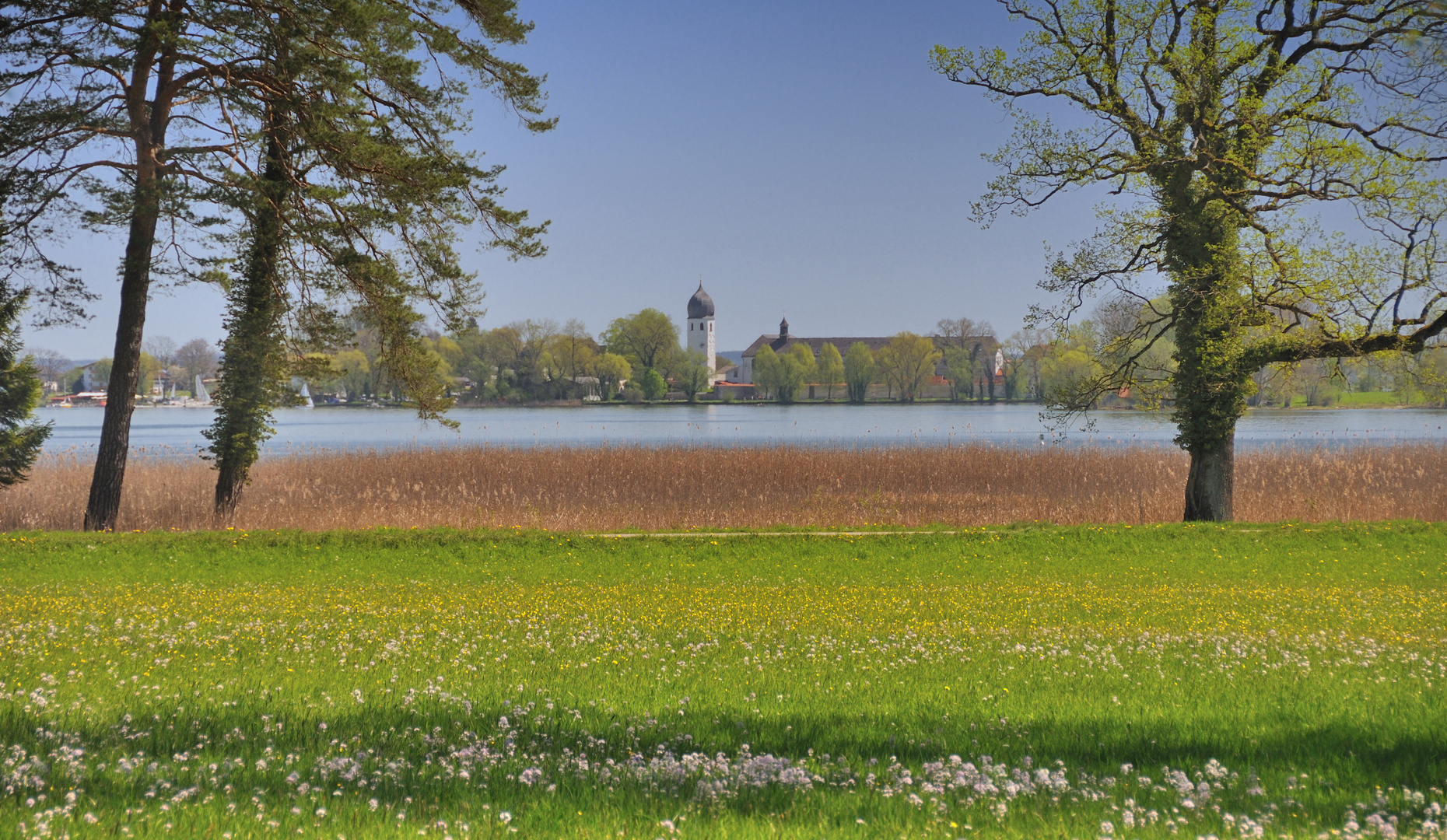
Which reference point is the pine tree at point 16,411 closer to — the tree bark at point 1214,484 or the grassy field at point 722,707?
the grassy field at point 722,707

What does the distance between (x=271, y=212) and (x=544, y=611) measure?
13148 mm

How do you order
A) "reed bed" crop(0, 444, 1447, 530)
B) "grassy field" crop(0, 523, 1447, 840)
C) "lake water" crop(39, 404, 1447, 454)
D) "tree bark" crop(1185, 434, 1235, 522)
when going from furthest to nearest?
"lake water" crop(39, 404, 1447, 454) → "reed bed" crop(0, 444, 1447, 530) → "tree bark" crop(1185, 434, 1235, 522) → "grassy field" crop(0, 523, 1447, 840)

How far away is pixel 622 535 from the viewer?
18.3 m

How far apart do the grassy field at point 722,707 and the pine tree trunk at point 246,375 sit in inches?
319

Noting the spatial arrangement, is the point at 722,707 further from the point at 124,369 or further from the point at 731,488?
the point at 731,488

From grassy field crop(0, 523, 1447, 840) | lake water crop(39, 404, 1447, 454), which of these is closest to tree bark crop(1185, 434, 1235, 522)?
A: grassy field crop(0, 523, 1447, 840)

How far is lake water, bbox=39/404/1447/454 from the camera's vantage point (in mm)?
45344

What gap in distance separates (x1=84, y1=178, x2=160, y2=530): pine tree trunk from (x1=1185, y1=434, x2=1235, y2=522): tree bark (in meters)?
24.1

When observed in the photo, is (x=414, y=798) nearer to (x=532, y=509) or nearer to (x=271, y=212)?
(x=271, y=212)

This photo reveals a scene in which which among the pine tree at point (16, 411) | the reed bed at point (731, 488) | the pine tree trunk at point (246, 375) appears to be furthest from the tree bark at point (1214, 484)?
the pine tree at point (16, 411)

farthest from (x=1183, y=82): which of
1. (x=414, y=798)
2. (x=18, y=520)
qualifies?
(x=18, y=520)

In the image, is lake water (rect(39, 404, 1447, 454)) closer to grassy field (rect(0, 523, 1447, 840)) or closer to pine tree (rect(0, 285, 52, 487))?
pine tree (rect(0, 285, 52, 487))

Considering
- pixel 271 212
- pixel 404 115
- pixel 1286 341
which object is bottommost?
pixel 1286 341

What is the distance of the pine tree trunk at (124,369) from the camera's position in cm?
1889
